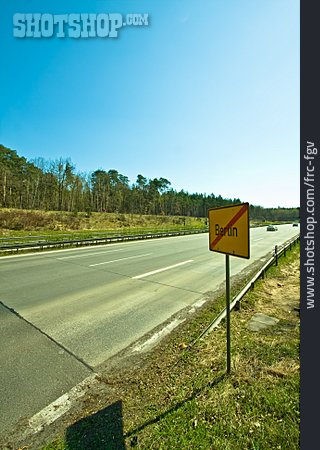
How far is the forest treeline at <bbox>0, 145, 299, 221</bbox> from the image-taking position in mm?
49556

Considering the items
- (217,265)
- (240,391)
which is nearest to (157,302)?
(240,391)

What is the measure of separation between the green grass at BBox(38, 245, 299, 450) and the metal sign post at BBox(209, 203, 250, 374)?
0.47 metres

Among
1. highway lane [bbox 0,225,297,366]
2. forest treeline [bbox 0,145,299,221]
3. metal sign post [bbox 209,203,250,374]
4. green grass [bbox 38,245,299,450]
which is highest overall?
forest treeline [bbox 0,145,299,221]

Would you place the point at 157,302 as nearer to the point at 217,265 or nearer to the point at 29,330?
the point at 29,330

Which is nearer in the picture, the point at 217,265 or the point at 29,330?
the point at 29,330

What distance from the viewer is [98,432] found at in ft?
7.70

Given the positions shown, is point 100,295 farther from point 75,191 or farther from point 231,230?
point 75,191

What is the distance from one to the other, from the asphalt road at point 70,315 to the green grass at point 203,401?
741 millimetres

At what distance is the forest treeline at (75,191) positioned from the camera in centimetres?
4956

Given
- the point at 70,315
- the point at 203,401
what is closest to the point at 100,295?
the point at 70,315

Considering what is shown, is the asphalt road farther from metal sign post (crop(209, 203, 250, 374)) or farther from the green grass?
metal sign post (crop(209, 203, 250, 374))

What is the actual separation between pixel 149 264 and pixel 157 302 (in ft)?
17.4
